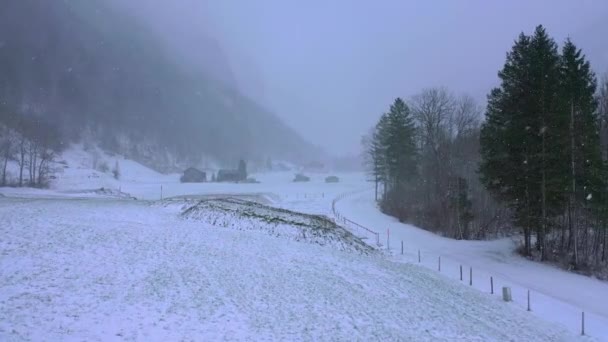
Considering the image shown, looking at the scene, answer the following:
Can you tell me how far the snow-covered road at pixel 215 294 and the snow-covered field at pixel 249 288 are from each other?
6 cm

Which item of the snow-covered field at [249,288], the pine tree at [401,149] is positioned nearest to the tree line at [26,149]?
the snow-covered field at [249,288]

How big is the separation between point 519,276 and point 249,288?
19368 millimetres

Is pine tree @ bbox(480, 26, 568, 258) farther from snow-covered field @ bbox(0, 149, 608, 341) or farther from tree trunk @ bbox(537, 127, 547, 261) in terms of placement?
snow-covered field @ bbox(0, 149, 608, 341)

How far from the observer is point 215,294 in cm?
1583

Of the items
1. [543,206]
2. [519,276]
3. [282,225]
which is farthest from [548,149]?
[282,225]

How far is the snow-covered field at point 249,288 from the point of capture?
500 inches

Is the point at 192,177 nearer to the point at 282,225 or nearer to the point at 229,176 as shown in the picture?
the point at 229,176

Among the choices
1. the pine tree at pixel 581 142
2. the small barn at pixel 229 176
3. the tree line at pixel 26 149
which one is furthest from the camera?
the small barn at pixel 229 176

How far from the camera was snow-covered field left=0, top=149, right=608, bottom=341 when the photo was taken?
1269 cm

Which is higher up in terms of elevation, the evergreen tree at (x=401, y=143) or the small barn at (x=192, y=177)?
the evergreen tree at (x=401, y=143)

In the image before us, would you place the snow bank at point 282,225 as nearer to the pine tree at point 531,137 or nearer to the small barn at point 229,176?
the pine tree at point 531,137

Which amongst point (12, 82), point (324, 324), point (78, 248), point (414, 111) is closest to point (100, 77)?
point (12, 82)

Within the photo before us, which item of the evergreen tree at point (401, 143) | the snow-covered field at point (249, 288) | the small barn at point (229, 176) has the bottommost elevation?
the snow-covered field at point (249, 288)

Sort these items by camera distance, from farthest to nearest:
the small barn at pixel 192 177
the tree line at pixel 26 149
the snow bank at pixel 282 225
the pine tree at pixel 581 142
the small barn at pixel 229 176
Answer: the small barn at pixel 229 176 < the small barn at pixel 192 177 < the tree line at pixel 26 149 < the snow bank at pixel 282 225 < the pine tree at pixel 581 142
